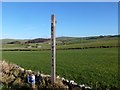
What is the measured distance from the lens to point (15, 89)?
33.4 feet

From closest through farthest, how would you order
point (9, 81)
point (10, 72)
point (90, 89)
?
1. point (90, 89)
2. point (9, 81)
3. point (10, 72)

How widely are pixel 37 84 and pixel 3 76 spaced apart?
2260 mm

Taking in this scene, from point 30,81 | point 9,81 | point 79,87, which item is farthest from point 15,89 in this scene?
point 79,87

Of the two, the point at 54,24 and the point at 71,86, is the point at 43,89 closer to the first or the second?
the point at 71,86

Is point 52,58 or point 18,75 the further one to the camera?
point 18,75

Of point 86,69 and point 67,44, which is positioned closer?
point 86,69

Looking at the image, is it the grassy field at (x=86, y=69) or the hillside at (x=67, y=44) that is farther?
the hillside at (x=67, y=44)

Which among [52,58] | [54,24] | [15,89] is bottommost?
[15,89]

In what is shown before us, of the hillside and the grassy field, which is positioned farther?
the hillside

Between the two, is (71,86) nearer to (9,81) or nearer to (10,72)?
(9,81)

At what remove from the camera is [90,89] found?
10.0 metres

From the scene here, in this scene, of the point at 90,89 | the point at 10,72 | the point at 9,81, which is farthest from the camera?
the point at 10,72

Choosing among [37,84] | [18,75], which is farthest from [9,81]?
[37,84]

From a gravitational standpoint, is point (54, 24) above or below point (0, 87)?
above
